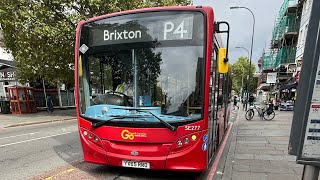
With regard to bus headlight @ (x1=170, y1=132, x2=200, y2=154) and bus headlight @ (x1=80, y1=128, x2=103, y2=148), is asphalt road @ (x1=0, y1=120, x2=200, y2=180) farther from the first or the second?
bus headlight @ (x1=170, y1=132, x2=200, y2=154)

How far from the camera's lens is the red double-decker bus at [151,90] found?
4.36 m

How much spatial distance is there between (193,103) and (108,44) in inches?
79.8

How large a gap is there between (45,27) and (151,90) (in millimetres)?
12418

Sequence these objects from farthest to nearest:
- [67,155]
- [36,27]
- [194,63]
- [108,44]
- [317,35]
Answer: [36,27], [67,155], [108,44], [194,63], [317,35]

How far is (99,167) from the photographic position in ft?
19.0

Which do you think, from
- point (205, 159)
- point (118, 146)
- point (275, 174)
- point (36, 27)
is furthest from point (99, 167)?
point (36, 27)

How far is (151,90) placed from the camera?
15.1 feet

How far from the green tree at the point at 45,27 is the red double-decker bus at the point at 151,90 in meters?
11.2

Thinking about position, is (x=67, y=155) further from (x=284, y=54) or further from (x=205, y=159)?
(x=284, y=54)

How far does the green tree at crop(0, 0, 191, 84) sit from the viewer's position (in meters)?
14.9

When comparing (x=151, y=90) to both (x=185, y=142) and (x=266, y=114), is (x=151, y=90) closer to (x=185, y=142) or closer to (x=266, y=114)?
(x=185, y=142)

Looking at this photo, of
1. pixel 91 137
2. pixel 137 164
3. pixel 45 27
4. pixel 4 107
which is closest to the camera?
pixel 137 164

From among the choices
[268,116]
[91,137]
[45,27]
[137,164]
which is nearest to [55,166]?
[91,137]

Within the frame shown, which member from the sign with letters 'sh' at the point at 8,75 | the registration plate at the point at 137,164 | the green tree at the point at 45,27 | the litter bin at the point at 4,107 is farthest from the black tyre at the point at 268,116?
the sign with letters 'sh' at the point at 8,75
